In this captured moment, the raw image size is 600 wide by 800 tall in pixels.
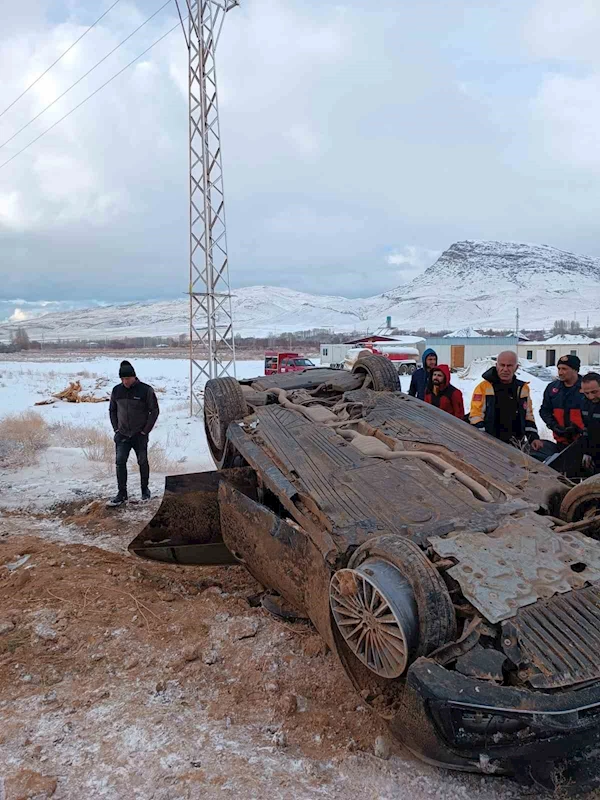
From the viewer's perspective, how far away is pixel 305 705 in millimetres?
3176

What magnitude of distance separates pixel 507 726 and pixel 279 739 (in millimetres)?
1139

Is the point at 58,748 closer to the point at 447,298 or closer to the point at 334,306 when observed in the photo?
the point at 447,298

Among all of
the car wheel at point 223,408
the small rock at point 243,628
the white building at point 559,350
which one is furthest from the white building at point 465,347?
the small rock at point 243,628

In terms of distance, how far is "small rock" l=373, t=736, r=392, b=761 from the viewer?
8.94ft

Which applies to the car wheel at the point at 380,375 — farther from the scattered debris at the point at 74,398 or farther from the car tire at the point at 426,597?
the scattered debris at the point at 74,398

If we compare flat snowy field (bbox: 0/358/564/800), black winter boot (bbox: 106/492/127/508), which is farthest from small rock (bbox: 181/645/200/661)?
black winter boot (bbox: 106/492/127/508)

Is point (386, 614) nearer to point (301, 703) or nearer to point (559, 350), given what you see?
point (301, 703)

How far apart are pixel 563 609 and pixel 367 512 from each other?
1.19 m

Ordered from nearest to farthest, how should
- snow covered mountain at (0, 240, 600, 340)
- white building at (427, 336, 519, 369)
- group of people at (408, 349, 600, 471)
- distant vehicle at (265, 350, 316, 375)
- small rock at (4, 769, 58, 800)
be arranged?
1. small rock at (4, 769, 58, 800)
2. group of people at (408, 349, 600, 471)
3. distant vehicle at (265, 350, 316, 375)
4. white building at (427, 336, 519, 369)
5. snow covered mountain at (0, 240, 600, 340)

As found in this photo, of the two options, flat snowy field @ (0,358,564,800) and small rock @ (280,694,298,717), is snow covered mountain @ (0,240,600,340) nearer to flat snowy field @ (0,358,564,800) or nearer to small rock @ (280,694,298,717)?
flat snowy field @ (0,358,564,800)

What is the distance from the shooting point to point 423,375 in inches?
266

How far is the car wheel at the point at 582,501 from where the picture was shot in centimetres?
333

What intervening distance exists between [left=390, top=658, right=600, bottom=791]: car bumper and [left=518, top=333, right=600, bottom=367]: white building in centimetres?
3758

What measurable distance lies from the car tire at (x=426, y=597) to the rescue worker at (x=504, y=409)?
3.14 m
